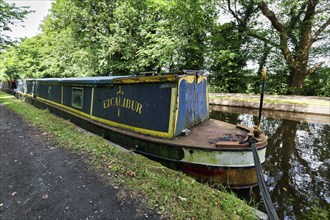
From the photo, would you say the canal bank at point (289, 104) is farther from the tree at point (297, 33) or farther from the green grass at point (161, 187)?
the green grass at point (161, 187)

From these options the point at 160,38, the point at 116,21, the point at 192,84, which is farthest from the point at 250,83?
the point at 192,84

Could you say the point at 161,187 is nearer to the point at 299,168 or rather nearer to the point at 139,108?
the point at 139,108

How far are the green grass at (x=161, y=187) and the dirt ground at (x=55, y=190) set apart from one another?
0.56ft

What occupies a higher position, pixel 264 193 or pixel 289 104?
pixel 289 104

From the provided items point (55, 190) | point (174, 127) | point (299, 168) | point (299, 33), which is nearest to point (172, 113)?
point (174, 127)

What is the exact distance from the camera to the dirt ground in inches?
103

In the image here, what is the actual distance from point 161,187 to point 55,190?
5.11 ft

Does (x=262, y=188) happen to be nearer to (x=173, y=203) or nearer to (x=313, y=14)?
(x=173, y=203)

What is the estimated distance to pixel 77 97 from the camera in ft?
23.8

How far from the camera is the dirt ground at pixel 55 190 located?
260cm

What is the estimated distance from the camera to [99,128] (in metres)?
5.90

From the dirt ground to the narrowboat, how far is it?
4.35 feet

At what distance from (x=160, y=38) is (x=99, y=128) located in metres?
10.4

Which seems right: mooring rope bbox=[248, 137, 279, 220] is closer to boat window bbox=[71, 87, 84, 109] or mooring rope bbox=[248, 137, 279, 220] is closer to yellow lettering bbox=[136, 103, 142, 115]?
yellow lettering bbox=[136, 103, 142, 115]
